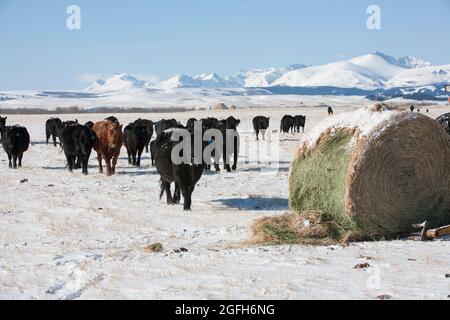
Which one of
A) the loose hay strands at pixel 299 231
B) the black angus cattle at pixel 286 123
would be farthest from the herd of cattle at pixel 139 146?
the black angus cattle at pixel 286 123

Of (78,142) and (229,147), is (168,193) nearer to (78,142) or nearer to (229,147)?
(229,147)

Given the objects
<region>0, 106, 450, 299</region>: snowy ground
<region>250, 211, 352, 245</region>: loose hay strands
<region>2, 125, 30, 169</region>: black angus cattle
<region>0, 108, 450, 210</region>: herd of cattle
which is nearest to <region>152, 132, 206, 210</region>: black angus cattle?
<region>0, 108, 450, 210</region>: herd of cattle

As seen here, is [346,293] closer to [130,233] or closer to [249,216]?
[130,233]

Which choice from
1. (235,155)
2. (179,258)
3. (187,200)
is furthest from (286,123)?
(179,258)

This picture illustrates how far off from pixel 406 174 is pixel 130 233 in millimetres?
3860

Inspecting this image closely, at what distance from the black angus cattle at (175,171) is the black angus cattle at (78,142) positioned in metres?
5.09

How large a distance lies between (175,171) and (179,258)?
4.31 m

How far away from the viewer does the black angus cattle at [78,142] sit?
15.8m

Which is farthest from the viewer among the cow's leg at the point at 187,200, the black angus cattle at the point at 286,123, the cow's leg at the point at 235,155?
the black angus cattle at the point at 286,123

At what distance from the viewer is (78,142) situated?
1602 cm

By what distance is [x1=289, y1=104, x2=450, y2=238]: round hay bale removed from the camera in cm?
732

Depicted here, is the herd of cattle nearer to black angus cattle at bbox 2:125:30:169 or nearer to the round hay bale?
black angus cattle at bbox 2:125:30:169

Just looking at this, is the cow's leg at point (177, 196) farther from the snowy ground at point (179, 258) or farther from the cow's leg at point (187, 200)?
the cow's leg at point (187, 200)
